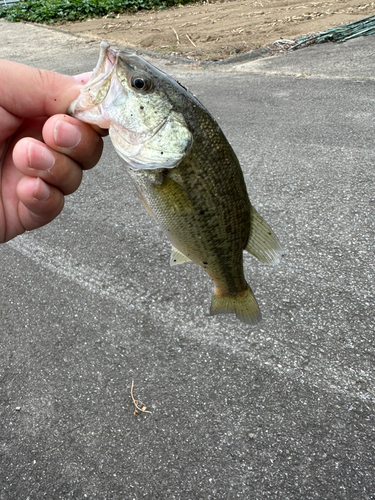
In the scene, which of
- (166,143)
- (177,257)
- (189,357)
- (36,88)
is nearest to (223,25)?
(189,357)

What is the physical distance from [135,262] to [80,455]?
5.31 ft

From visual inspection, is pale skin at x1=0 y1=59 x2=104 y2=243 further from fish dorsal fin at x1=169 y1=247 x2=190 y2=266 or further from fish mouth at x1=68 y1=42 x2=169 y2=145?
fish dorsal fin at x1=169 y1=247 x2=190 y2=266

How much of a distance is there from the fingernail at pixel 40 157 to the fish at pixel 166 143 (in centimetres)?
17

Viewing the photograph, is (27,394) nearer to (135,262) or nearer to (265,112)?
(135,262)

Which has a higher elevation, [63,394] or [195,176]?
[195,176]

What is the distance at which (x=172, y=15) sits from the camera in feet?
46.8

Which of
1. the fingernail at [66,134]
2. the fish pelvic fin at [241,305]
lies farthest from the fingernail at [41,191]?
the fish pelvic fin at [241,305]

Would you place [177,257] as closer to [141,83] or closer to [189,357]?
[141,83]

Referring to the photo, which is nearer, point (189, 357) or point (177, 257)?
point (177, 257)

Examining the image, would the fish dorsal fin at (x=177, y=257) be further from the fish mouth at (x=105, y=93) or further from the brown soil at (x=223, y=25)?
the brown soil at (x=223, y=25)

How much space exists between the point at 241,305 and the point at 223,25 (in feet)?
38.4

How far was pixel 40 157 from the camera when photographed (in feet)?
5.16

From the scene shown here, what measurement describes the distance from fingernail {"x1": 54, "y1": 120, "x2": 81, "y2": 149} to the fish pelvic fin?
82cm

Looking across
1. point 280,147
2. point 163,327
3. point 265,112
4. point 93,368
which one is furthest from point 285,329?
point 265,112
